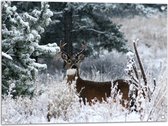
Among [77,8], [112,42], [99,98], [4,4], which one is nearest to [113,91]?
[99,98]

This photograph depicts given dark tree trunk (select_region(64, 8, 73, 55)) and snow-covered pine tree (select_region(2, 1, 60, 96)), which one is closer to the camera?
snow-covered pine tree (select_region(2, 1, 60, 96))

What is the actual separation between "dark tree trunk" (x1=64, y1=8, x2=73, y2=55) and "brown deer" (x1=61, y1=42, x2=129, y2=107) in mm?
57

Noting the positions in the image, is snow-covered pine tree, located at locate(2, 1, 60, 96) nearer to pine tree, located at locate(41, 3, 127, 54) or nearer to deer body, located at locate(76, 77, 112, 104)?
pine tree, located at locate(41, 3, 127, 54)

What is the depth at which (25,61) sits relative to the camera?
160 inches

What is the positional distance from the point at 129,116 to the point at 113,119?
141 mm

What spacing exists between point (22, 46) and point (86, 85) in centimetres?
63

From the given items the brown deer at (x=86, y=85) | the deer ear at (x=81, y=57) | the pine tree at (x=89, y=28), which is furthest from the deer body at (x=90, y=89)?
the pine tree at (x=89, y=28)

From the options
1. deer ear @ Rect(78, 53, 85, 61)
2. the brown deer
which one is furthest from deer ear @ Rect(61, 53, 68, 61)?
deer ear @ Rect(78, 53, 85, 61)

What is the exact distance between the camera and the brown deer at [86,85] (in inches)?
164

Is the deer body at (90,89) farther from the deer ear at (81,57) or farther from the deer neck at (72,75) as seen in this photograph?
the deer ear at (81,57)

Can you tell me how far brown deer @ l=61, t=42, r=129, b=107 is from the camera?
4164mm

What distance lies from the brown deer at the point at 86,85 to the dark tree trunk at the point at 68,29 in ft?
0.19

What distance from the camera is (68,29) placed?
4188mm

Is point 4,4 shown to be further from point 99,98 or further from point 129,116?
point 129,116
